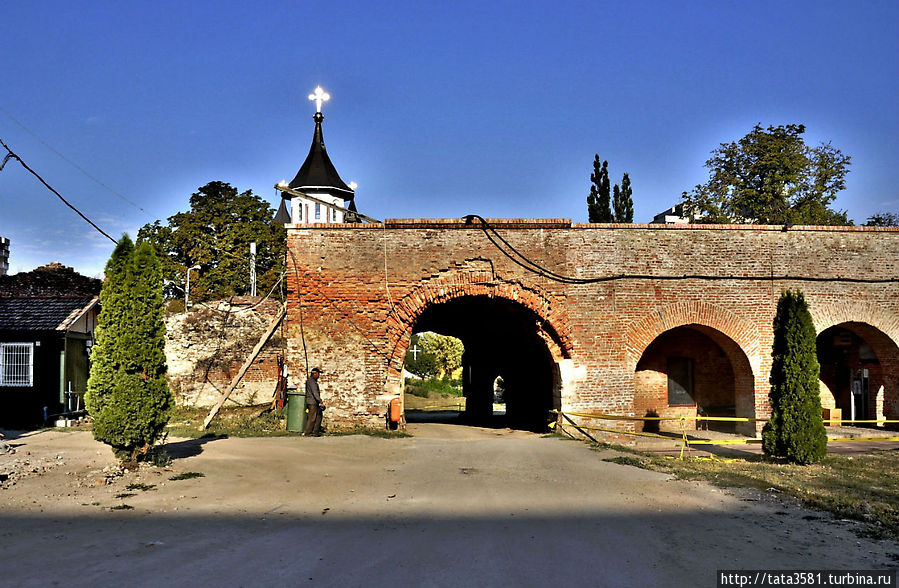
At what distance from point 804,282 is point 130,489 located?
15.7 metres

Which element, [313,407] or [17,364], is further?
[17,364]

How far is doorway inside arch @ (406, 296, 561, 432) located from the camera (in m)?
17.5

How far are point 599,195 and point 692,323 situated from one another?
2322 cm

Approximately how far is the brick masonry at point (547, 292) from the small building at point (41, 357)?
21.7 feet

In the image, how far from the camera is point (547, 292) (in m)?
16.6

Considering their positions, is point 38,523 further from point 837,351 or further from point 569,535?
point 837,351

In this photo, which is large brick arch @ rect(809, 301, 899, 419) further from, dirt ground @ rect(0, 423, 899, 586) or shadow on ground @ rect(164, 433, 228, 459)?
shadow on ground @ rect(164, 433, 228, 459)

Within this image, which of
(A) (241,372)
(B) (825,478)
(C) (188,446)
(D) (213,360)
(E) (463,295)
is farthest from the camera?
(D) (213,360)

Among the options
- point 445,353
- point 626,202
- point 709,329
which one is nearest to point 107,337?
point 709,329

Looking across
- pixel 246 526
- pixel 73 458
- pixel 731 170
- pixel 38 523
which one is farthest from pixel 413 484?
pixel 731 170

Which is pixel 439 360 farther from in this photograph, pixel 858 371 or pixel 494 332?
pixel 858 371

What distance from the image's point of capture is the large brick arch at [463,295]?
54.0 feet

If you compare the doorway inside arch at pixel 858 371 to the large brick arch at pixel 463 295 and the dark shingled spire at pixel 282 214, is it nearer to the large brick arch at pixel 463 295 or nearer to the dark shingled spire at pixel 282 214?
the large brick arch at pixel 463 295

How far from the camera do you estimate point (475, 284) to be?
54.2 feet
